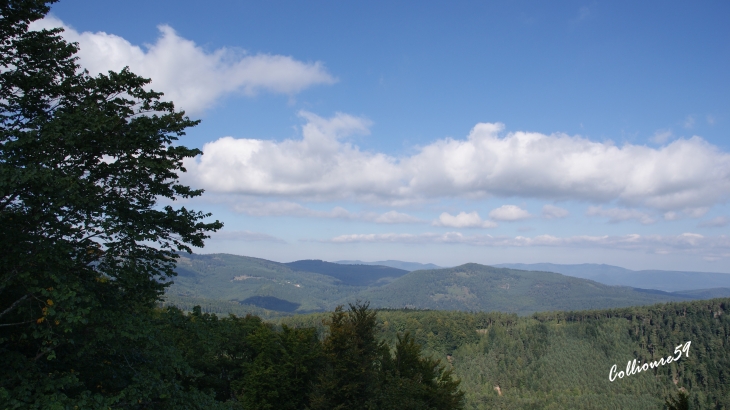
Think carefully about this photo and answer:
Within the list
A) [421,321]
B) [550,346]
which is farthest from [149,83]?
[550,346]

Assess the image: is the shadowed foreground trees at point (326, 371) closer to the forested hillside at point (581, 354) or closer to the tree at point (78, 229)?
the tree at point (78, 229)

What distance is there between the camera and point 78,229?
33.2 ft

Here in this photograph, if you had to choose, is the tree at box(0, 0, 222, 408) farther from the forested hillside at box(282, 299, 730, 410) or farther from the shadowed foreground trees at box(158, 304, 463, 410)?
the forested hillside at box(282, 299, 730, 410)

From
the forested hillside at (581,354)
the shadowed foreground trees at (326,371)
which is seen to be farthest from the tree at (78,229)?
the forested hillside at (581,354)

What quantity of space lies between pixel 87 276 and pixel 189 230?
2.77m

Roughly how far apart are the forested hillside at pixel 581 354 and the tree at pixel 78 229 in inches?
4446

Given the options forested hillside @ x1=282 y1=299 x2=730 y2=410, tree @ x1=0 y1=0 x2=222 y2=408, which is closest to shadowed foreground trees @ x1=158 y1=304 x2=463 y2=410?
tree @ x1=0 y1=0 x2=222 y2=408

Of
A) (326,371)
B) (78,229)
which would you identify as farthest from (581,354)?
(78,229)

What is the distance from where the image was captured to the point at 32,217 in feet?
31.2

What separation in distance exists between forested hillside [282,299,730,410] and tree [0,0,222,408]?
371ft

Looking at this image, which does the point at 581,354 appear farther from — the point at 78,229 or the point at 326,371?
the point at 78,229

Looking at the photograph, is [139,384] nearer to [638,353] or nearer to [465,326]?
[465,326]

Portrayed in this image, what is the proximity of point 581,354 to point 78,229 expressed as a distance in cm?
19738

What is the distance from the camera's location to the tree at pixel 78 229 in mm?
8891
